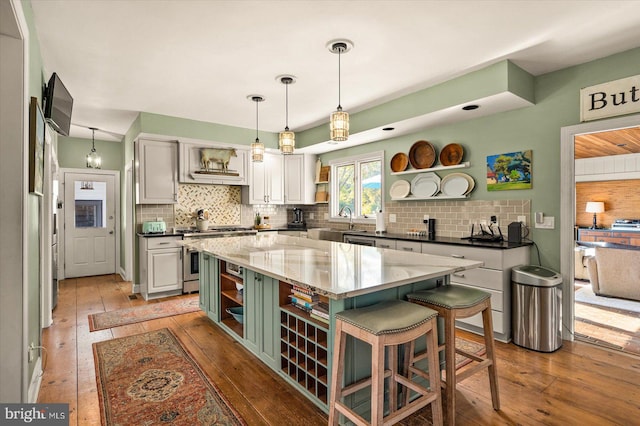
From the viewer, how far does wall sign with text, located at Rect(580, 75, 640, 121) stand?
283cm

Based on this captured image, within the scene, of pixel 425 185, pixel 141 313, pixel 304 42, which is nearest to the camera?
pixel 304 42

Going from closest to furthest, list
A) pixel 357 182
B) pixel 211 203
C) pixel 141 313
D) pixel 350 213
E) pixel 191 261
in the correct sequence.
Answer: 1. pixel 141 313
2. pixel 191 261
3. pixel 357 182
4. pixel 350 213
5. pixel 211 203

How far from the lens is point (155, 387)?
2.38 metres

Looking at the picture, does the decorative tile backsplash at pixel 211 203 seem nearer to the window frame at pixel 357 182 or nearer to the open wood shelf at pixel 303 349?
the window frame at pixel 357 182

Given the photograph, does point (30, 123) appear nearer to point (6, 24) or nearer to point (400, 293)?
point (6, 24)

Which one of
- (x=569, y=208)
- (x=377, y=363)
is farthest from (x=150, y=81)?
(x=569, y=208)

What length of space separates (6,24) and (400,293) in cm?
263

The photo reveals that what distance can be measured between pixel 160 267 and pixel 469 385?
414 cm

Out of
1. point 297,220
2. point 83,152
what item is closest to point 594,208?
point 297,220

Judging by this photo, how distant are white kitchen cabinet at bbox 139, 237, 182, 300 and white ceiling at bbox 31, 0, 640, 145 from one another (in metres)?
2.00

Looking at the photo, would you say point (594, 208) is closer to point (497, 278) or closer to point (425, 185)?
point (425, 185)

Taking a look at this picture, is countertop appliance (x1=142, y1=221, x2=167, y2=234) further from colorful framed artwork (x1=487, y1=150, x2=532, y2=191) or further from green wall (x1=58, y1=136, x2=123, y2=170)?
colorful framed artwork (x1=487, y1=150, x2=532, y2=191)

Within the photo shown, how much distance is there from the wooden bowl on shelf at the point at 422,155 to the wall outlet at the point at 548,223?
1436mm

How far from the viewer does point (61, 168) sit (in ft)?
19.9
